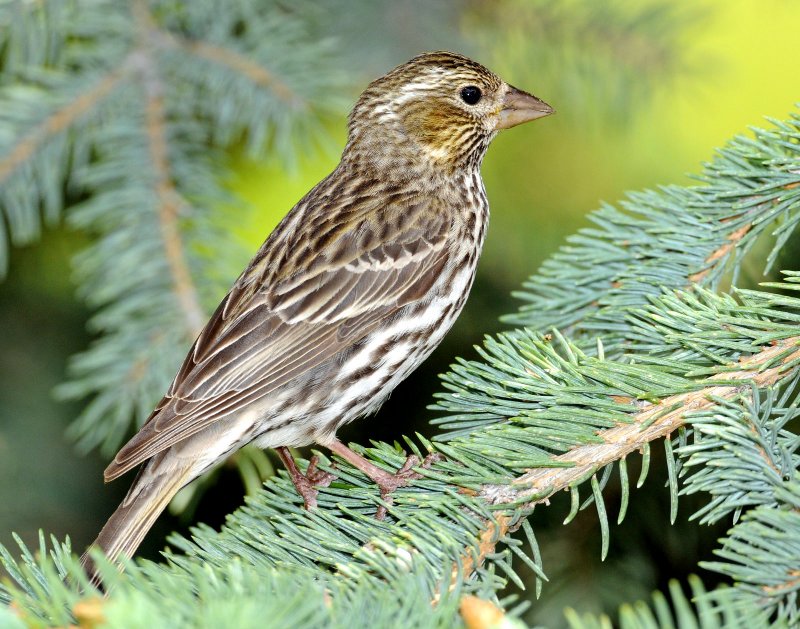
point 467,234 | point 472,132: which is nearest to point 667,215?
point 467,234

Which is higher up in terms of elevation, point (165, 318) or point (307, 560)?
point (165, 318)

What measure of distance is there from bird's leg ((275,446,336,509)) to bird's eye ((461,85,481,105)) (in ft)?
5.37

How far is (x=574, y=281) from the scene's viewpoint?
119 inches

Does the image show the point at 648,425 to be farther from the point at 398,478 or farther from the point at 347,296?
the point at 347,296

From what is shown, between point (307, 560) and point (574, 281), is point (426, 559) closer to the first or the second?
point (307, 560)

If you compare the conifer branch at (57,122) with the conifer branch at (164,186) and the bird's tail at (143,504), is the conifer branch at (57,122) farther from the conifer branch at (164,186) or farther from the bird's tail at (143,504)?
the bird's tail at (143,504)

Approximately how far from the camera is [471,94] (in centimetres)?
402

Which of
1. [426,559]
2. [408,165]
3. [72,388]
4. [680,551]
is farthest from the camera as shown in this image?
[408,165]

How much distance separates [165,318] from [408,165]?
→ 117 cm

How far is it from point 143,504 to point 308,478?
522mm

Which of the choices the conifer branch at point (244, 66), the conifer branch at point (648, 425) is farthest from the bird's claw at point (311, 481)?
the conifer branch at point (244, 66)

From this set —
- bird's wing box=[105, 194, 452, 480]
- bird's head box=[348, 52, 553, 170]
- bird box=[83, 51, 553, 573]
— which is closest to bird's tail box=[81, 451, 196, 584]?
bird box=[83, 51, 553, 573]

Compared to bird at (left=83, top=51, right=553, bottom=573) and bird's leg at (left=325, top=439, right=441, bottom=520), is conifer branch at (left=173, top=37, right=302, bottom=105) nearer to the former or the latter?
bird at (left=83, top=51, right=553, bottom=573)

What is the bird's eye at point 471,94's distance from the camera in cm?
400
